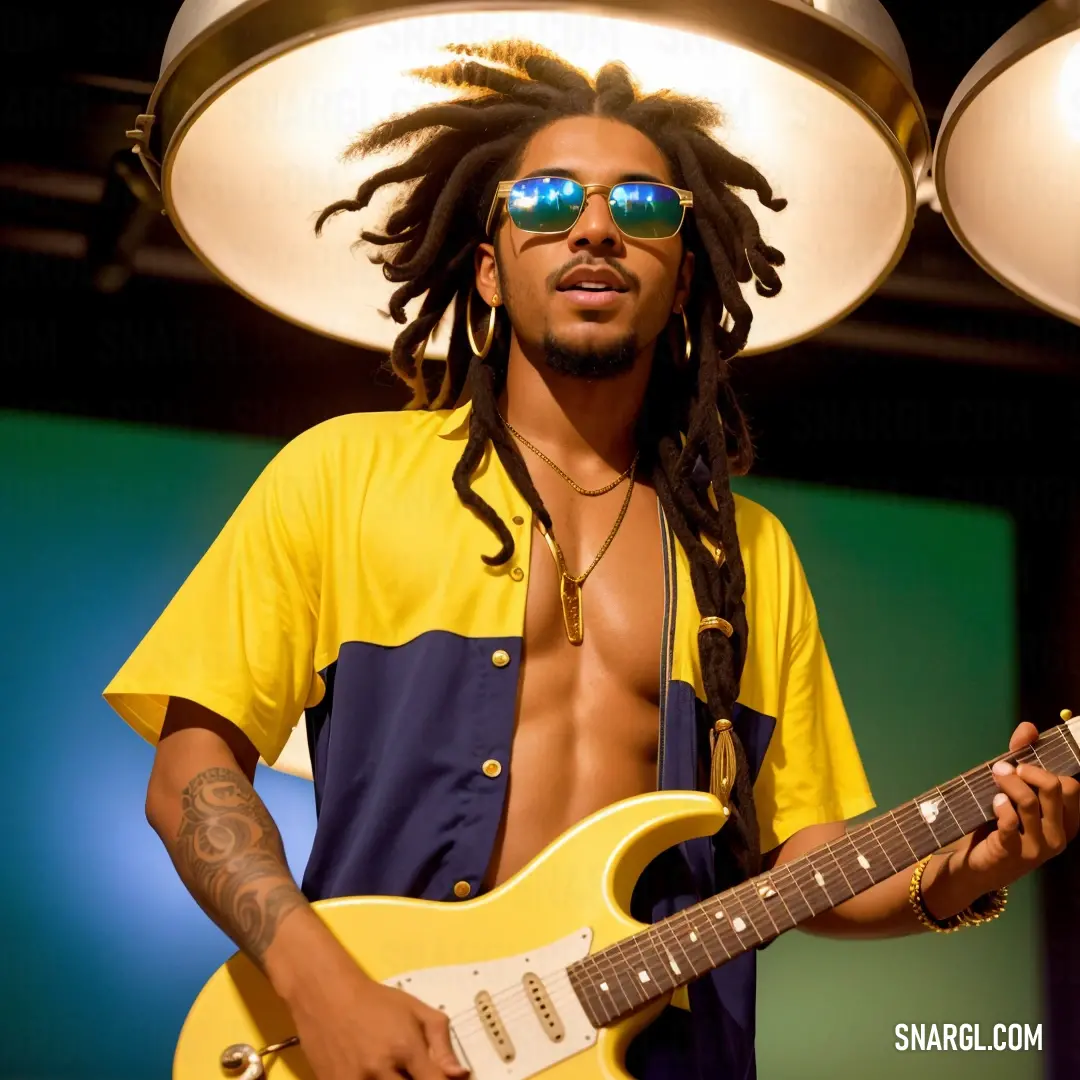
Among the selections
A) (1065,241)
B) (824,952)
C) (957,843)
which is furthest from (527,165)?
(824,952)

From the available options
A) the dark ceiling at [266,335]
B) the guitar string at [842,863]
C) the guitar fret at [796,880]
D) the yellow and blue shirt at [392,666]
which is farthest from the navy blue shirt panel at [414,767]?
the dark ceiling at [266,335]

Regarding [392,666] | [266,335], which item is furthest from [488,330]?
[266,335]

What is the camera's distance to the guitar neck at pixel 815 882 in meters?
1.91

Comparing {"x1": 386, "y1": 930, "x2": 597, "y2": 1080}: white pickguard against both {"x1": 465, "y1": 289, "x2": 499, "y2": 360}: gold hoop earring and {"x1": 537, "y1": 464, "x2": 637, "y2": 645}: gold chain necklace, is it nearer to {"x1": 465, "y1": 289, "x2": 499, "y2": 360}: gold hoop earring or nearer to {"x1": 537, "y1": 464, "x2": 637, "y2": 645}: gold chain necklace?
{"x1": 537, "y1": 464, "x2": 637, "y2": 645}: gold chain necklace

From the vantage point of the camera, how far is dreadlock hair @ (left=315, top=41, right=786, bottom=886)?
2.19 metres

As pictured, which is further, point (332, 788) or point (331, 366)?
point (331, 366)

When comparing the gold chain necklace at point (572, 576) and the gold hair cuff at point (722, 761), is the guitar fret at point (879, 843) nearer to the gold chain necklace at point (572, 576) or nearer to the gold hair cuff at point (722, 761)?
the gold hair cuff at point (722, 761)

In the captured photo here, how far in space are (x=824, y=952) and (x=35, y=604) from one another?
1952 mm

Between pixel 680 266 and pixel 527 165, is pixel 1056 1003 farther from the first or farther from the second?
pixel 527 165

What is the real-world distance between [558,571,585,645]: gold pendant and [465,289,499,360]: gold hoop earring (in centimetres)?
43

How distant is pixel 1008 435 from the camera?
3.74 meters

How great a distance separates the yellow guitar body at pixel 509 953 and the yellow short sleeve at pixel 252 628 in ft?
1.06

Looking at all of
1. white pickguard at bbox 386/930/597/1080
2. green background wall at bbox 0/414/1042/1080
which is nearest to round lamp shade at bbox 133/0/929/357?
white pickguard at bbox 386/930/597/1080

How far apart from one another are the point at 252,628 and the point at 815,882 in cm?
84
